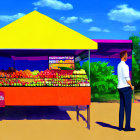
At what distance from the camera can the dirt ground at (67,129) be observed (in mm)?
5438

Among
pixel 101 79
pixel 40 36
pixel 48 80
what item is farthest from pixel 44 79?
pixel 101 79

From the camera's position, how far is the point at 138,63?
17000mm

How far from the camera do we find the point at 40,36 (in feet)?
21.0

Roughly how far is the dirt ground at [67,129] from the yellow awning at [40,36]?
7.01 ft

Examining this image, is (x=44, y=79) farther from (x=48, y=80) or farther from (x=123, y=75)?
(x=123, y=75)

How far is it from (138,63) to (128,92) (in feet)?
38.6

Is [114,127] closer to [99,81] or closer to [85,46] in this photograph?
[85,46]

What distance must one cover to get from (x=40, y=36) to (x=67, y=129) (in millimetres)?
2556

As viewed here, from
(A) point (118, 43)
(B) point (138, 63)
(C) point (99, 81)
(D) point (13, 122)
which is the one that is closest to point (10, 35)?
(D) point (13, 122)

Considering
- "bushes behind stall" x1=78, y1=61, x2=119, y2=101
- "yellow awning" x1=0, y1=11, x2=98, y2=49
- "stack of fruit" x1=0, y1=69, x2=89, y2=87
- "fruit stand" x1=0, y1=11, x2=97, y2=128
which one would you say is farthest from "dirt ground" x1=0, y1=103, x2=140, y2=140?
"bushes behind stall" x1=78, y1=61, x2=119, y2=101

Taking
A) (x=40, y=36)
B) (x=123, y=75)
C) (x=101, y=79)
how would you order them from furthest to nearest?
(x=101, y=79) < (x=40, y=36) < (x=123, y=75)

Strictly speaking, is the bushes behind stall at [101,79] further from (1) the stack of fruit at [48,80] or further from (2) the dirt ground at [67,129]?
(1) the stack of fruit at [48,80]

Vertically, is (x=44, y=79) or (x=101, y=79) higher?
(x=44, y=79)

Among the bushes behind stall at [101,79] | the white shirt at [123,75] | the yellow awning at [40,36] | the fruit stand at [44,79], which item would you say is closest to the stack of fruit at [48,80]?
the fruit stand at [44,79]
